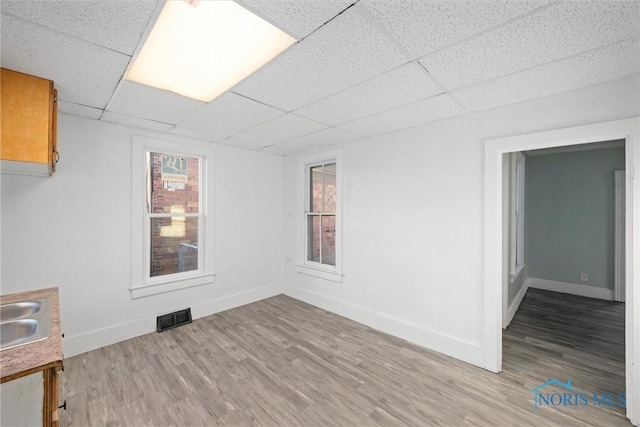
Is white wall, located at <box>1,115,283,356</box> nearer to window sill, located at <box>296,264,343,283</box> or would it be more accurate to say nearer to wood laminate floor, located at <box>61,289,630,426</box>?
wood laminate floor, located at <box>61,289,630,426</box>

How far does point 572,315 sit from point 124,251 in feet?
19.1

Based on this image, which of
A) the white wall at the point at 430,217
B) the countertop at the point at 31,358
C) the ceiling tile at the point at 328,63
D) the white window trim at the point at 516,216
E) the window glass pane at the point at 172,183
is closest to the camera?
the countertop at the point at 31,358

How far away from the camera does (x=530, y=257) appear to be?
5.21 metres

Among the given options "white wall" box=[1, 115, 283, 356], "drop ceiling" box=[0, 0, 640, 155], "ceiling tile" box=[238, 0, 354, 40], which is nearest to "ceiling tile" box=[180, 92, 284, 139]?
"drop ceiling" box=[0, 0, 640, 155]

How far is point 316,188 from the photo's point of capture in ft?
14.4

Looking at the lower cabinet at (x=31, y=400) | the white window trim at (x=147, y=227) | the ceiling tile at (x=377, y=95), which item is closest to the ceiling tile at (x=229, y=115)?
the ceiling tile at (x=377, y=95)

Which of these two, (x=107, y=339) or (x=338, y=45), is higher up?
(x=338, y=45)

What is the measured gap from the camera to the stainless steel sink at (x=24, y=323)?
1466 millimetres

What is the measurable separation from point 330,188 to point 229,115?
1914 millimetres

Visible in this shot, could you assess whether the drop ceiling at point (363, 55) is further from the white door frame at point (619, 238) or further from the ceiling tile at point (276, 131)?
the white door frame at point (619, 238)

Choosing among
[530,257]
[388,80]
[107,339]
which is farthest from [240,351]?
[530,257]

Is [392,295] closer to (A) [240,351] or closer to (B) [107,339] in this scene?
(A) [240,351]

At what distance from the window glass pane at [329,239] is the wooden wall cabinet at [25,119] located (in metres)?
3.07

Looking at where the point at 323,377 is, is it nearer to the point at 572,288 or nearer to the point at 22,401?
the point at 22,401
